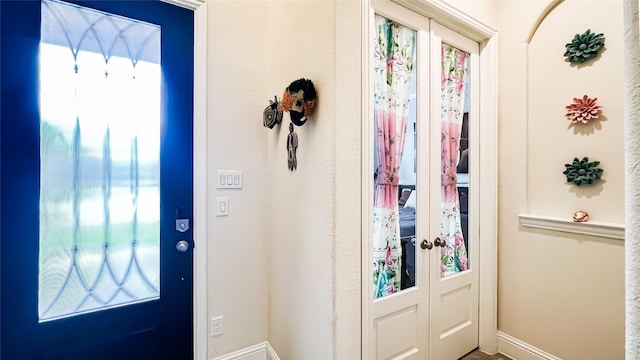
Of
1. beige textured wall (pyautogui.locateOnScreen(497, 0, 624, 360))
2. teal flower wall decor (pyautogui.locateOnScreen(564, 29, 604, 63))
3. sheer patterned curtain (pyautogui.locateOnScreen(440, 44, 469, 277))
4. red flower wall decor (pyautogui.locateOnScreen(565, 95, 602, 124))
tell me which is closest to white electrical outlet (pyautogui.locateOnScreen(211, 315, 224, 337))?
sheer patterned curtain (pyautogui.locateOnScreen(440, 44, 469, 277))

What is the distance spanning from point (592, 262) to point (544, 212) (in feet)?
1.17

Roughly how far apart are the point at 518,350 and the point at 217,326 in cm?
205

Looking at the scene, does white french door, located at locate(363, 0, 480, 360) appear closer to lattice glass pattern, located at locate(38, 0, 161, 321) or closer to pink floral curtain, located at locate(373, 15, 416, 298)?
pink floral curtain, located at locate(373, 15, 416, 298)

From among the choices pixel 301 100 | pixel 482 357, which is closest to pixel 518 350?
pixel 482 357

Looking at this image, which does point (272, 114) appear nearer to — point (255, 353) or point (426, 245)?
point (426, 245)

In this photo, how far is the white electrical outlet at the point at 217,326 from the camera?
1719mm

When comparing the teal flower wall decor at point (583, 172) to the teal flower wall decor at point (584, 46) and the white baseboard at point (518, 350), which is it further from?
the white baseboard at point (518, 350)

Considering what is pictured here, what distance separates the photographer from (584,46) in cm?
164

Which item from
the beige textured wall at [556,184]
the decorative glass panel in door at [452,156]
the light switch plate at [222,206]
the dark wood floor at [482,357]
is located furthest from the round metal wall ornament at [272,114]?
the dark wood floor at [482,357]

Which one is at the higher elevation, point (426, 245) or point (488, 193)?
point (488, 193)

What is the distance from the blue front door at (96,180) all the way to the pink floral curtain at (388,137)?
3.60 feet

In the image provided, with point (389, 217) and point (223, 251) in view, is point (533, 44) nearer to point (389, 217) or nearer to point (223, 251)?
point (389, 217)

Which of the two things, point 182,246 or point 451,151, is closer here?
point 182,246

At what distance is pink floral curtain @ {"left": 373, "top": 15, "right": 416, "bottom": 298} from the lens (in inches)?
61.6
